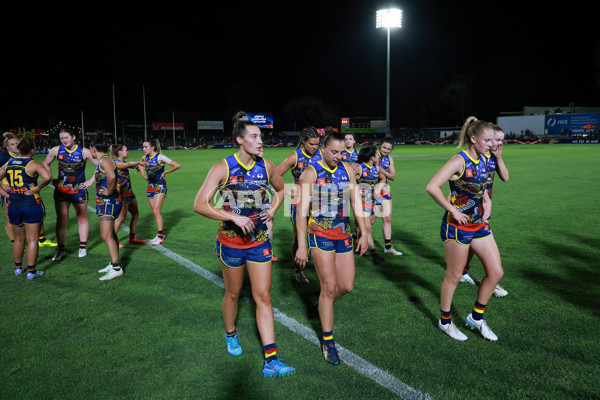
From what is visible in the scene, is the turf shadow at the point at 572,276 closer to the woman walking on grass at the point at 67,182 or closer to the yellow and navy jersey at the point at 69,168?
the woman walking on grass at the point at 67,182

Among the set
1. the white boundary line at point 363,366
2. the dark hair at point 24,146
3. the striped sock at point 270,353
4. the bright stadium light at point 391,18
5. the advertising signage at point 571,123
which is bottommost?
the white boundary line at point 363,366

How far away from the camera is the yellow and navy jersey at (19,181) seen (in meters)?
5.81

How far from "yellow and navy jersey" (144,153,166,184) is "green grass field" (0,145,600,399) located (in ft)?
4.93

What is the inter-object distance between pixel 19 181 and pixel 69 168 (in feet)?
3.88

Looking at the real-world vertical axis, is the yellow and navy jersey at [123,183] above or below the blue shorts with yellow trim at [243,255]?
above

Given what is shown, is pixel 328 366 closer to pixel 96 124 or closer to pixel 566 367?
pixel 566 367

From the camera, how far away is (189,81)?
89.1m

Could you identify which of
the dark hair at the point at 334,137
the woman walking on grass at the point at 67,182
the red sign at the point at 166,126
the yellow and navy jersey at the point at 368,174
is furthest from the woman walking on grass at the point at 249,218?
the red sign at the point at 166,126

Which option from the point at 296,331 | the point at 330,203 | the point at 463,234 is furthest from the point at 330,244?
the point at 463,234

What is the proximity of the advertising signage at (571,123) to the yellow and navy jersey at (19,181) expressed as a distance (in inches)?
2358

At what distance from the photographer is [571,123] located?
168 ft

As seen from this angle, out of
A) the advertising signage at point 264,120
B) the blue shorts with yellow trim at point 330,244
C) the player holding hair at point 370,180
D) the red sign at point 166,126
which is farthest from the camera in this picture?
the advertising signage at point 264,120

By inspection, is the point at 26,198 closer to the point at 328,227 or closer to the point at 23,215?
the point at 23,215

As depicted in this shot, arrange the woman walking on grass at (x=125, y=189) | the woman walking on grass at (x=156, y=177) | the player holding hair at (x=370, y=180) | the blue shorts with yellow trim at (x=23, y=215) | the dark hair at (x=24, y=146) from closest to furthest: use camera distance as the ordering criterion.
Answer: the dark hair at (x=24, y=146) → the blue shorts with yellow trim at (x=23, y=215) → the player holding hair at (x=370, y=180) → the woman walking on grass at (x=125, y=189) → the woman walking on grass at (x=156, y=177)
